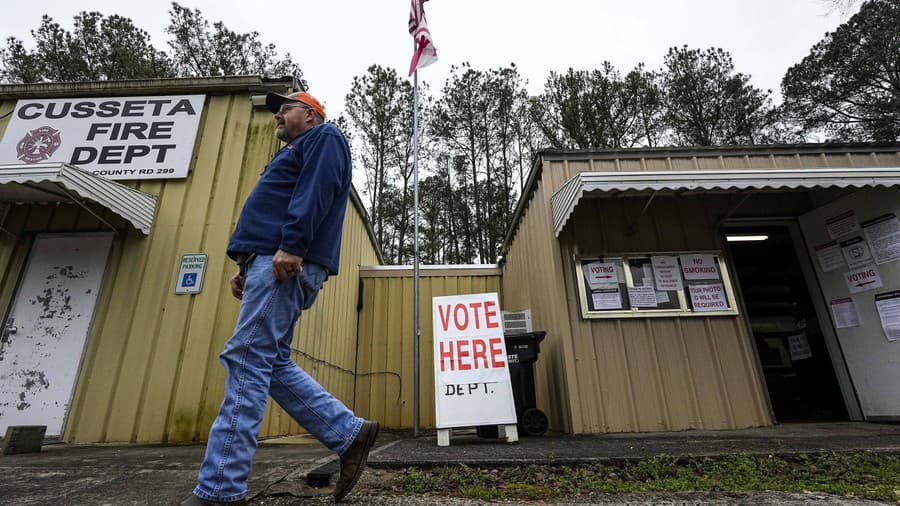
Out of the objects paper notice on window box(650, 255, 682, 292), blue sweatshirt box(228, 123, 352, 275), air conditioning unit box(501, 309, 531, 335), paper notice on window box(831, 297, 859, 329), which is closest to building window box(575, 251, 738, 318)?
paper notice on window box(650, 255, 682, 292)

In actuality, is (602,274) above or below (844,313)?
above

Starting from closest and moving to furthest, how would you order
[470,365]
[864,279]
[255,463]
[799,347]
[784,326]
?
[255,463], [470,365], [864,279], [799,347], [784,326]

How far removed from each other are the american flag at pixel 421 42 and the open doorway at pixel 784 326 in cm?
492

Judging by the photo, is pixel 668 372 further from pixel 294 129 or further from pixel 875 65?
pixel 875 65

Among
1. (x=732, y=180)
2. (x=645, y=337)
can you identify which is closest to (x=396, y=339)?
(x=645, y=337)

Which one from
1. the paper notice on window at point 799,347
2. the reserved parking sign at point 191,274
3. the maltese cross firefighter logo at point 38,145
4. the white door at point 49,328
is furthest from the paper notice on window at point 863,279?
the maltese cross firefighter logo at point 38,145

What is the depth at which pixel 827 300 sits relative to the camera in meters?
4.68

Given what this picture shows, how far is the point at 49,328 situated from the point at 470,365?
4382 mm

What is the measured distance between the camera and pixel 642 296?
174 inches

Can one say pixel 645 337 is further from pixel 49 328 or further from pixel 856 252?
pixel 49 328

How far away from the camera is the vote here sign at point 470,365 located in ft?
11.4

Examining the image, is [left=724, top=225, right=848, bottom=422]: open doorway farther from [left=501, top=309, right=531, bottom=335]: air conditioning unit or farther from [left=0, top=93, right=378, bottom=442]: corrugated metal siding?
[left=0, top=93, right=378, bottom=442]: corrugated metal siding

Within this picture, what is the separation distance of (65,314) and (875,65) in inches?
767

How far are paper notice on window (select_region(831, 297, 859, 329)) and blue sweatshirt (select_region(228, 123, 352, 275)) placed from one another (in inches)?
223
